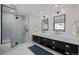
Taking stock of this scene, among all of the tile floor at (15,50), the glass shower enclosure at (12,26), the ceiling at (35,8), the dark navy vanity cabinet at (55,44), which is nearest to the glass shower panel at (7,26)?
the glass shower enclosure at (12,26)

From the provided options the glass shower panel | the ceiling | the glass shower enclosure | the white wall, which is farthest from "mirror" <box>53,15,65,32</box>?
the glass shower panel

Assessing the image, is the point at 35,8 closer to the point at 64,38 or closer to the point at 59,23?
the point at 59,23

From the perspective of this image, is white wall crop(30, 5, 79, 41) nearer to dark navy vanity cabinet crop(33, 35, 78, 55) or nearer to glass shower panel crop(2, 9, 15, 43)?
dark navy vanity cabinet crop(33, 35, 78, 55)

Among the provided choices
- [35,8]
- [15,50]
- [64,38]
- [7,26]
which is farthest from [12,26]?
[64,38]

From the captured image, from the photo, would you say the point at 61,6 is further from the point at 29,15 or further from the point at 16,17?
the point at 16,17

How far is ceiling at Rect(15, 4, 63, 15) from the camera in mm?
1789

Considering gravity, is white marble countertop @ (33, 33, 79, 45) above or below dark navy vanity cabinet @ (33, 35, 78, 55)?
above

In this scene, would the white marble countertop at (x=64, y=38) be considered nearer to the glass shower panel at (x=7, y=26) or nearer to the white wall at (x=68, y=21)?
the white wall at (x=68, y=21)

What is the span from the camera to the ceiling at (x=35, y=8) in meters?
1.79

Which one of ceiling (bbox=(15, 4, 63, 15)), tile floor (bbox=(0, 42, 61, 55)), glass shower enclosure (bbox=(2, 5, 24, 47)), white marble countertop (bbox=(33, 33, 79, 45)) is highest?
ceiling (bbox=(15, 4, 63, 15))

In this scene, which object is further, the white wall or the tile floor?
the white wall
